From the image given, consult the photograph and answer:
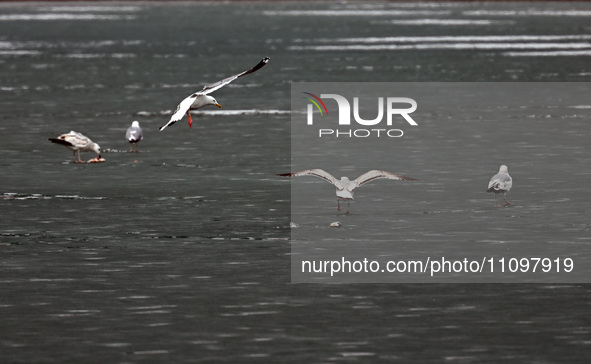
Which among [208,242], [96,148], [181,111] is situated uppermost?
[181,111]

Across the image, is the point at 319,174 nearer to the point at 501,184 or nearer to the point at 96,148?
the point at 501,184

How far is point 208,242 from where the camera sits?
1294 centimetres

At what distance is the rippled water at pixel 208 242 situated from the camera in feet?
A: 31.1

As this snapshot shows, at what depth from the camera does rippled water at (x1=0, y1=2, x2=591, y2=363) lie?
9.49 meters

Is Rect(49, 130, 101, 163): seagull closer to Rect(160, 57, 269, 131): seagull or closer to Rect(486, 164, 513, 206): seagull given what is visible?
Rect(160, 57, 269, 131): seagull

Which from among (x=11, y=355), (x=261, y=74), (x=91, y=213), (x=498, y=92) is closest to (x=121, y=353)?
(x=11, y=355)

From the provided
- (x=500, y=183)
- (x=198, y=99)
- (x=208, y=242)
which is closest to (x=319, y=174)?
(x=208, y=242)

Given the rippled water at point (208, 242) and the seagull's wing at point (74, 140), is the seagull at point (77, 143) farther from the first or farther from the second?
the rippled water at point (208, 242)

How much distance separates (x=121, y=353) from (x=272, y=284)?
2.20 m

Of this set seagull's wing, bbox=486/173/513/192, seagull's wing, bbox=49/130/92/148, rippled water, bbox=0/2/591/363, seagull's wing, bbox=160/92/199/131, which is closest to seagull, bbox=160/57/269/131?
seagull's wing, bbox=160/92/199/131

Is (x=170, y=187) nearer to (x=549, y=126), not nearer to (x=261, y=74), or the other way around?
(x=549, y=126)

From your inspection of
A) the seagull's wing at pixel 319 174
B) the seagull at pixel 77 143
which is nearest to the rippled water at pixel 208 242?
the seagull at pixel 77 143

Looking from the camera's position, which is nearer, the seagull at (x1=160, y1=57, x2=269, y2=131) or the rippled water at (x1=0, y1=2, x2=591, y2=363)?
the rippled water at (x1=0, y1=2, x2=591, y2=363)

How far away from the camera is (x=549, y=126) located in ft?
70.2
